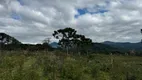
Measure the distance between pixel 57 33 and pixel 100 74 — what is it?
59.3 m

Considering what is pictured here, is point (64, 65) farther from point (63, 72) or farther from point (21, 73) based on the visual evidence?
point (21, 73)

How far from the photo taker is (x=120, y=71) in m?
17.1

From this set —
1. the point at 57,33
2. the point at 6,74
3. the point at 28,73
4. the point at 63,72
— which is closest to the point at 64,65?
the point at 63,72

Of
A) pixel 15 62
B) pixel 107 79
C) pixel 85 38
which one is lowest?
pixel 107 79

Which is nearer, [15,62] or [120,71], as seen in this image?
[15,62]

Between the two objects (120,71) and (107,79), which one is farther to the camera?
(120,71)

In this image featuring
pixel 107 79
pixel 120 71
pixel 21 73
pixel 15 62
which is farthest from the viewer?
pixel 120 71

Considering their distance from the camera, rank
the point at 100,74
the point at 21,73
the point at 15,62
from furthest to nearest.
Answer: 1. the point at 100,74
2. the point at 15,62
3. the point at 21,73

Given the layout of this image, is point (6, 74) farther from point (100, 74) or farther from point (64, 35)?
point (64, 35)

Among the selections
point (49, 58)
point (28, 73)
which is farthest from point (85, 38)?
point (28, 73)

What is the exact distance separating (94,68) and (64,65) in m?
1.97

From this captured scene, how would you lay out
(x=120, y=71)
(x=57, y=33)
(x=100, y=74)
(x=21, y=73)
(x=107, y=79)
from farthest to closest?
(x=57, y=33), (x=120, y=71), (x=100, y=74), (x=107, y=79), (x=21, y=73)

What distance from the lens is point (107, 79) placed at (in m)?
14.5

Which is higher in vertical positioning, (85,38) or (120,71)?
(85,38)
